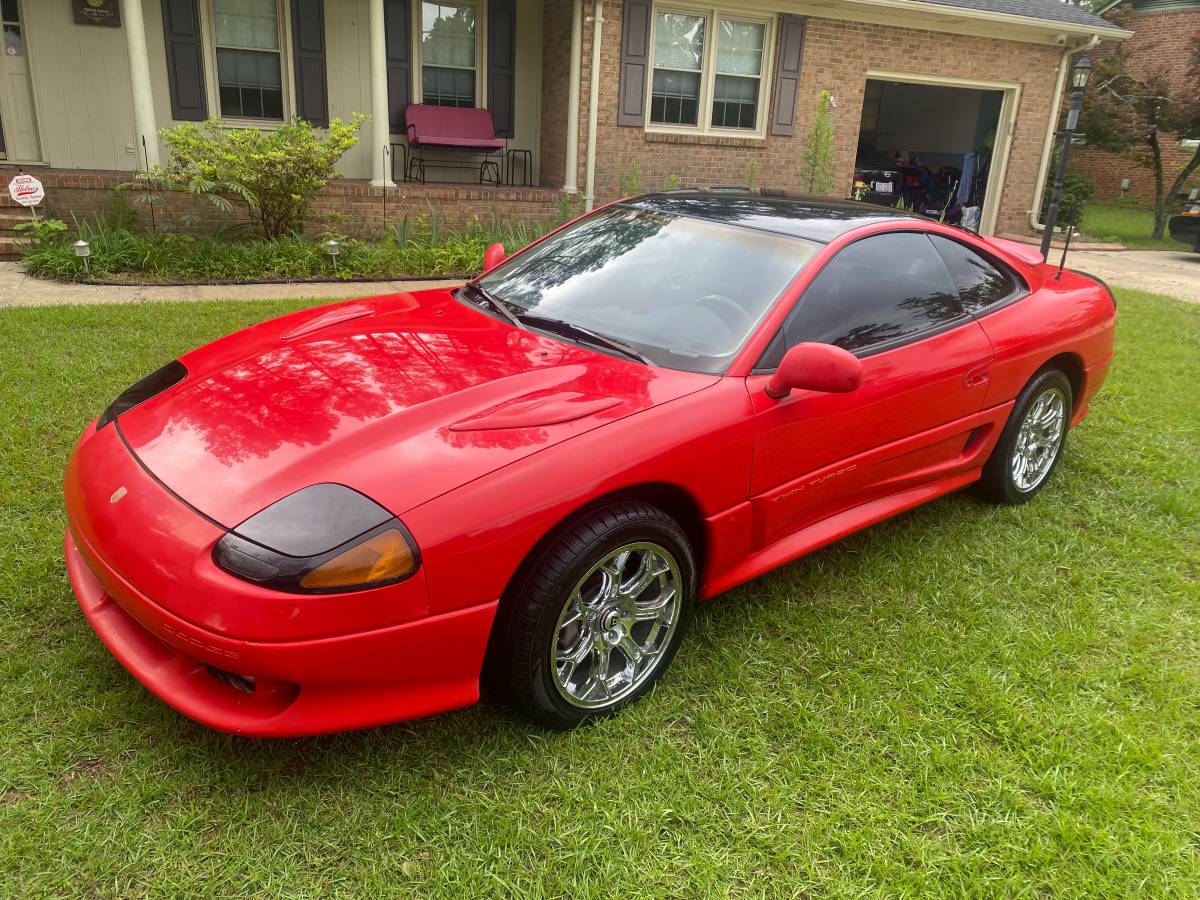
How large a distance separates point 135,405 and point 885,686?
263cm

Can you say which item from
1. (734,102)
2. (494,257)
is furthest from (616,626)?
(734,102)

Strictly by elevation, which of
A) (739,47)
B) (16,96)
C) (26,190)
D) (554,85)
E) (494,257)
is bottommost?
(26,190)

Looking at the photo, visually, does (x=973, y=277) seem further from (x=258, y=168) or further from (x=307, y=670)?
(x=258, y=168)

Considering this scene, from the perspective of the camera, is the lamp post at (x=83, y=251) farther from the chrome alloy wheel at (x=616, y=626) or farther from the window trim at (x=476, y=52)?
the chrome alloy wheel at (x=616, y=626)

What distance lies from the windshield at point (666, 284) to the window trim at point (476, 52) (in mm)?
9198

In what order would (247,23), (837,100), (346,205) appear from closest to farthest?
1. (346,205)
2. (247,23)
3. (837,100)

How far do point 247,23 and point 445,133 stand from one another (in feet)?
8.74

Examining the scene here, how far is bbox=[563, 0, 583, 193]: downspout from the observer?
1134 centimetres

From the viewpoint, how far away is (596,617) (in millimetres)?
2604

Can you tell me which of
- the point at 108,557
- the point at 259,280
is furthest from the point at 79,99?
the point at 108,557

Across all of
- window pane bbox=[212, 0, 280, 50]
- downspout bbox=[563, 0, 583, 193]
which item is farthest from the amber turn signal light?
window pane bbox=[212, 0, 280, 50]

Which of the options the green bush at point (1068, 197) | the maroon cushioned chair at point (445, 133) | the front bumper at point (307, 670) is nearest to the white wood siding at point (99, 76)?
the maroon cushioned chair at point (445, 133)

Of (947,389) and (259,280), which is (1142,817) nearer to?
(947,389)

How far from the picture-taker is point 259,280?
8.38m
